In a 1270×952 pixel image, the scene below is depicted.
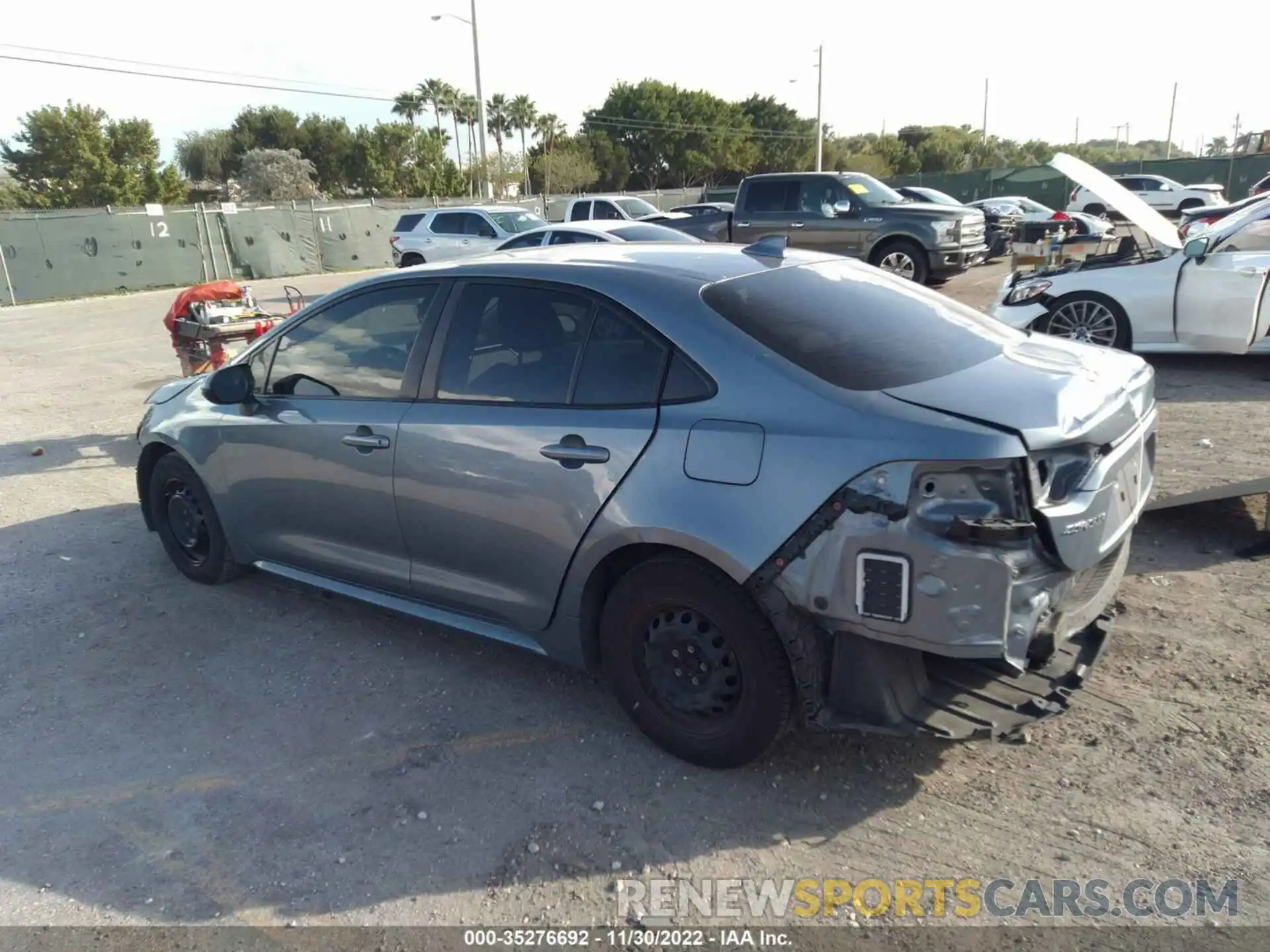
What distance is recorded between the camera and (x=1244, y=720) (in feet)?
10.6

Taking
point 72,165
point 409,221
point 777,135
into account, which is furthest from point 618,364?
point 777,135

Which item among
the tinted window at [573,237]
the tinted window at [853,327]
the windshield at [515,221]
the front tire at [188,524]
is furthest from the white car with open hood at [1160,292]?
the windshield at [515,221]

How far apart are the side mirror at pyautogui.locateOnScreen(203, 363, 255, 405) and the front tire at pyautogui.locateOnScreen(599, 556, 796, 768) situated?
2.19m

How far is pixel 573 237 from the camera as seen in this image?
476 inches

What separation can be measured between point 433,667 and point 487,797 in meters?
1.00

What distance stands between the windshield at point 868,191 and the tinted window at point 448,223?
27.5 ft

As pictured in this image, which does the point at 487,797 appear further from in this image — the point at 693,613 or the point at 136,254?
the point at 136,254

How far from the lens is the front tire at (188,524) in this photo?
15.4ft

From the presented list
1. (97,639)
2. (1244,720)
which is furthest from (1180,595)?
(97,639)

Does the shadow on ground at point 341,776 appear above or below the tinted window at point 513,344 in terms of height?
below

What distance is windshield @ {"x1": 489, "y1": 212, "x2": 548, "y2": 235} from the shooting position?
19031 millimetres

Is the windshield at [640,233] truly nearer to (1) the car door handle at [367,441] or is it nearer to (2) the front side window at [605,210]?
(1) the car door handle at [367,441]

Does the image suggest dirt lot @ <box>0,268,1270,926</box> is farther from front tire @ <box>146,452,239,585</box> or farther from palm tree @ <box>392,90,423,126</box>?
palm tree @ <box>392,90,423,126</box>

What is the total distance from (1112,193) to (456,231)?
14722mm
